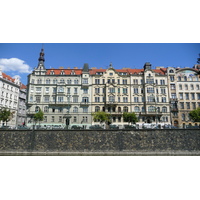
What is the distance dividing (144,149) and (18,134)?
16394mm

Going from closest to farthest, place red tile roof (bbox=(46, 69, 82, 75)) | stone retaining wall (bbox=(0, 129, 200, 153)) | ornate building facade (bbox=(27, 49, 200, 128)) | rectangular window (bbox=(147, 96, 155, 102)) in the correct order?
1. stone retaining wall (bbox=(0, 129, 200, 153))
2. ornate building facade (bbox=(27, 49, 200, 128))
3. rectangular window (bbox=(147, 96, 155, 102))
4. red tile roof (bbox=(46, 69, 82, 75))

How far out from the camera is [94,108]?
43.2m

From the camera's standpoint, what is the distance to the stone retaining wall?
20938 millimetres

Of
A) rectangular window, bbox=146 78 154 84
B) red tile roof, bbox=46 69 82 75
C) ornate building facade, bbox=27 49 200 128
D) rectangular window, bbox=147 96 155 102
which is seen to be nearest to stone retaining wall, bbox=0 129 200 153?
ornate building facade, bbox=27 49 200 128

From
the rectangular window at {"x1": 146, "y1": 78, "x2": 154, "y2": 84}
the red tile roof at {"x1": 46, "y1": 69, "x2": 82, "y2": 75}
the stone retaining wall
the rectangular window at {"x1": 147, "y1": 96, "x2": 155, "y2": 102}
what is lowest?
the stone retaining wall

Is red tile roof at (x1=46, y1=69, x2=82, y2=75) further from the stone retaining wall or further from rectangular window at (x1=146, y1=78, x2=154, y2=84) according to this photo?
the stone retaining wall

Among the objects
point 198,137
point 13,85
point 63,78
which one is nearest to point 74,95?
point 63,78

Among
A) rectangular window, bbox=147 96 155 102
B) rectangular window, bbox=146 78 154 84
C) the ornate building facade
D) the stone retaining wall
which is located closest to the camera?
the stone retaining wall

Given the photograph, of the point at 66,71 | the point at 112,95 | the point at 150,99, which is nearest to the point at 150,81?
the point at 150,99

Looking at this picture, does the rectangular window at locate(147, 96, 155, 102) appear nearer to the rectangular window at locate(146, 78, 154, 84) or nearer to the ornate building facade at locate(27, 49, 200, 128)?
the ornate building facade at locate(27, 49, 200, 128)

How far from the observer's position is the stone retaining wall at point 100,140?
824 inches

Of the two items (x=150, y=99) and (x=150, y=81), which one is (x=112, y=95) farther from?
(x=150, y=81)

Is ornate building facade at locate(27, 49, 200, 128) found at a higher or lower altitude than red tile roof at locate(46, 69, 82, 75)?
lower

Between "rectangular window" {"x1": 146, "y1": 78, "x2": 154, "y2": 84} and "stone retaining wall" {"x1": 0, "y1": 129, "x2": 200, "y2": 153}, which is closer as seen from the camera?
"stone retaining wall" {"x1": 0, "y1": 129, "x2": 200, "y2": 153}
